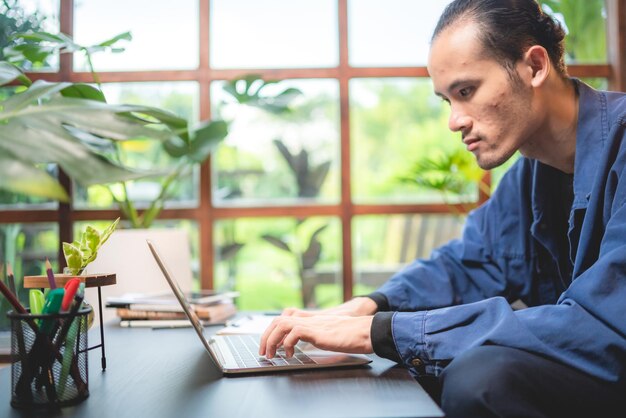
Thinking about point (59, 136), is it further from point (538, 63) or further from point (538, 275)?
point (538, 275)

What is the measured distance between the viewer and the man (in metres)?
0.85

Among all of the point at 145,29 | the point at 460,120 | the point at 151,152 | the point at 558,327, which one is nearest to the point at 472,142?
the point at 460,120

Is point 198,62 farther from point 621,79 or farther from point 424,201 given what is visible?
point 621,79

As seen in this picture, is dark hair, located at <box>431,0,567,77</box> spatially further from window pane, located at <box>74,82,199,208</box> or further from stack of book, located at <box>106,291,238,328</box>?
window pane, located at <box>74,82,199,208</box>

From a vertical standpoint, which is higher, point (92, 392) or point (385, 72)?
point (385, 72)

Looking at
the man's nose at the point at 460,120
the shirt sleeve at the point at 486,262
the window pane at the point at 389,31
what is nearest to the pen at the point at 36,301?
the shirt sleeve at the point at 486,262

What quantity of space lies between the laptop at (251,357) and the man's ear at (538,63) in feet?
2.36

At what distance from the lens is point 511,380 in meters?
0.78

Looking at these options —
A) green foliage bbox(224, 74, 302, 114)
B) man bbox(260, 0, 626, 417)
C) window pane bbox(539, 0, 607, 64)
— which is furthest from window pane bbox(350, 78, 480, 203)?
man bbox(260, 0, 626, 417)

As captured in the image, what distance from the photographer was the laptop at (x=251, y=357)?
37.5 inches

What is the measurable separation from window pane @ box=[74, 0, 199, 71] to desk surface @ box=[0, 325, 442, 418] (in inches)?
75.4

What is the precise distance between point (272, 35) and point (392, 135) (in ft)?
2.38

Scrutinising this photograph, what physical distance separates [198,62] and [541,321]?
7.15 feet

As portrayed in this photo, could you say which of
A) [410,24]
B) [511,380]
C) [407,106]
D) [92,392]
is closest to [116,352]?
[92,392]
